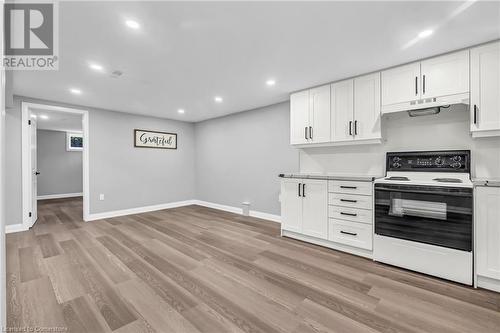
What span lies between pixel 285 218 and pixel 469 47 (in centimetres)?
296

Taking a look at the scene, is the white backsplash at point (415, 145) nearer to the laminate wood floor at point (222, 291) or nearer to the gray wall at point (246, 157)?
the gray wall at point (246, 157)

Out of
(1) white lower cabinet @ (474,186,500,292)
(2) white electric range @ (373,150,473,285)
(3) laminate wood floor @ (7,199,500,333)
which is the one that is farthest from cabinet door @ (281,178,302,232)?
(1) white lower cabinet @ (474,186,500,292)

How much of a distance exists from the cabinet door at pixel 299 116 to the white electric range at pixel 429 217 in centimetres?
140

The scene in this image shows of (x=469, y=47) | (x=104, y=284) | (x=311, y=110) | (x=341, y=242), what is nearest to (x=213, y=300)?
(x=104, y=284)

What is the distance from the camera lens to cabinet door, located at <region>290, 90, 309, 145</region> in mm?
3629

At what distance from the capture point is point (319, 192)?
322 centimetres

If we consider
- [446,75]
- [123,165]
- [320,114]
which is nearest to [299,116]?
[320,114]

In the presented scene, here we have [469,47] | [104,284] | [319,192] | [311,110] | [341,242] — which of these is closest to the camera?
[104,284]

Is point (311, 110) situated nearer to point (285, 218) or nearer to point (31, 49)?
point (285, 218)

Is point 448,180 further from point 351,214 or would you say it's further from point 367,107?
point 367,107

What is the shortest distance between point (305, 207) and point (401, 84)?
200 cm

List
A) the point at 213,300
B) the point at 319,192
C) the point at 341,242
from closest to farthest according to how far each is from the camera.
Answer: the point at 213,300 → the point at 341,242 → the point at 319,192

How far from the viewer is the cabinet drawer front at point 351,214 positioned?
2793mm

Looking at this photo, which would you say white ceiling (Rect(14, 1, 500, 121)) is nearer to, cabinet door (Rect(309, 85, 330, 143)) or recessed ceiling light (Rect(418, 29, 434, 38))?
recessed ceiling light (Rect(418, 29, 434, 38))
